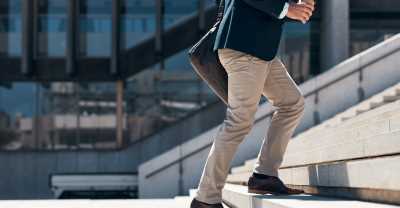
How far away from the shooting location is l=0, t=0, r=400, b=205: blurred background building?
58.1 ft

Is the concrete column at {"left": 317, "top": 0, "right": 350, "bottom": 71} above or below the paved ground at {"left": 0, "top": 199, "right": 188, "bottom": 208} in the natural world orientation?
above

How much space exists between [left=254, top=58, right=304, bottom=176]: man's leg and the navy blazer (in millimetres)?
196

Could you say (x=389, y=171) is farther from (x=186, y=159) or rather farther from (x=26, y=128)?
(x=26, y=128)

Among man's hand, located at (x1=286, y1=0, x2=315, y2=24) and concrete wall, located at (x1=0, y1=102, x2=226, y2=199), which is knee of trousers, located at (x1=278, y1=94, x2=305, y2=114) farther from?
concrete wall, located at (x1=0, y1=102, x2=226, y2=199)

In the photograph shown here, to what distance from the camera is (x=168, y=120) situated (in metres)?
17.8

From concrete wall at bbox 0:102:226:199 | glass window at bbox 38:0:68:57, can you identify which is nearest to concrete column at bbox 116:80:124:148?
concrete wall at bbox 0:102:226:199

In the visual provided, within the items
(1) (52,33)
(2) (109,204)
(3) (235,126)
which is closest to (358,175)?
(3) (235,126)

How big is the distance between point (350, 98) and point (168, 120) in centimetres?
776

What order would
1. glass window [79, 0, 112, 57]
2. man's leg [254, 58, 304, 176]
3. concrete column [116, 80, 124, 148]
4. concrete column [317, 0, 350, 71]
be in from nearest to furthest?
man's leg [254, 58, 304, 176] < concrete column [317, 0, 350, 71] < concrete column [116, 80, 124, 148] < glass window [79, 0, 112, 57]

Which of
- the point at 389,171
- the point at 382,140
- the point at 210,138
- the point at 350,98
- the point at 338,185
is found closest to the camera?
the point at 389,171

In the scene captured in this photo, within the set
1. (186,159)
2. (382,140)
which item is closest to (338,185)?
(382,140)

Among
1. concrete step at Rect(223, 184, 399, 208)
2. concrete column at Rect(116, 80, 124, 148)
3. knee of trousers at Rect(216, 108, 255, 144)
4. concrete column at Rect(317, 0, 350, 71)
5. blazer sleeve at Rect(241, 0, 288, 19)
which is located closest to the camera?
concrete step at Rect(223, 184, 399, 208)

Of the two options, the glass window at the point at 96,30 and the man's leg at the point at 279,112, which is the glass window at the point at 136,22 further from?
the man's leg at the point at 279,112

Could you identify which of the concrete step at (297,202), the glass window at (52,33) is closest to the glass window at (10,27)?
the glass window at (52,33)
